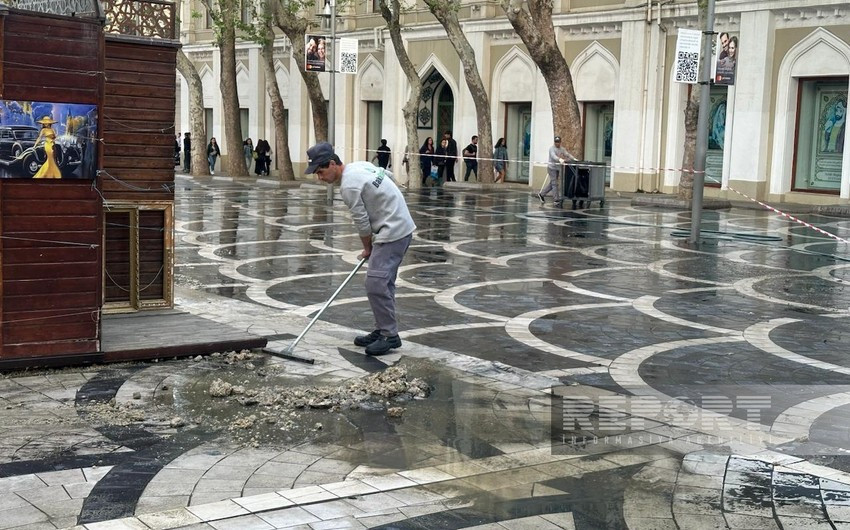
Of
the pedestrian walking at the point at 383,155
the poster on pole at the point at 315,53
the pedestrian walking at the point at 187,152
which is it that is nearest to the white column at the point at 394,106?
the pedestrian walking at the point at 383,155

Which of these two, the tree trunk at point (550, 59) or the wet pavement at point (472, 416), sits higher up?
the tree trunk at point (550, 59)

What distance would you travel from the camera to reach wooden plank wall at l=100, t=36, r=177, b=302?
9.80 meters

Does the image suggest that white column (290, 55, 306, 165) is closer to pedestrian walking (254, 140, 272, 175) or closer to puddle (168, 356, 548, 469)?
pedestrian walking (254, 140, 272, 175)

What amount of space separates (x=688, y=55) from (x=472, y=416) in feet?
46.9

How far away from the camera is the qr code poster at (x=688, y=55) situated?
19594mm

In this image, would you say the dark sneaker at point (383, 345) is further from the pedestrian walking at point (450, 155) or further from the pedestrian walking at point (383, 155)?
the pedestrian walking at point (383, 155)

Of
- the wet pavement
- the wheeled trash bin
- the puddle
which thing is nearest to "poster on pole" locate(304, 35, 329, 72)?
the wheeled trash bin

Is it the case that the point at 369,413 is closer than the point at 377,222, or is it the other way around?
the point at 369,413

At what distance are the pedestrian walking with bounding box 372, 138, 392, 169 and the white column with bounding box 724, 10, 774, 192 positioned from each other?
41.4 feet

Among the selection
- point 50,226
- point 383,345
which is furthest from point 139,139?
point 383,345

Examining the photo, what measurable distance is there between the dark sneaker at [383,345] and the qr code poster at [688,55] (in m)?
12.4

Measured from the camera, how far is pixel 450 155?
36.5 metres

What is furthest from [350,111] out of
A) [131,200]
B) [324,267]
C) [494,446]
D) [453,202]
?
[494,446]

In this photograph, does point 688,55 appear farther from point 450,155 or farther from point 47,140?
point 450,155
